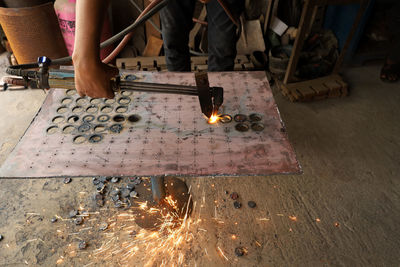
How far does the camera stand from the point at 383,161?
9.26 feet

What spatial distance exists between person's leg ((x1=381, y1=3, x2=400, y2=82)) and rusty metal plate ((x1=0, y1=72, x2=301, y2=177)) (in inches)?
113

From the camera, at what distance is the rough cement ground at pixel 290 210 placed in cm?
207

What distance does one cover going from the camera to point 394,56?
3.87 metres

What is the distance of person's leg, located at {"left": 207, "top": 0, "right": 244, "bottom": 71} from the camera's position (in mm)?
2389

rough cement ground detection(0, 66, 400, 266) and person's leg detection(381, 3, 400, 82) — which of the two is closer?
rough cement ground detection(0, 66, 400, 266)

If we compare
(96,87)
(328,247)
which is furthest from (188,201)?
(96,87)

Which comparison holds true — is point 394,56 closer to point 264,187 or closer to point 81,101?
point 264,187

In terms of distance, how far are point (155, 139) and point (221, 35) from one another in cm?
128

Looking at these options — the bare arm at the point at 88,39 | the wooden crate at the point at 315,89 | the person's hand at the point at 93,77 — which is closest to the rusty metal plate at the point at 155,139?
the person's hand at the point at 93,77

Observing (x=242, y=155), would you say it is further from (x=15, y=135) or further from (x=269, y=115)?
(x=15, y=135)

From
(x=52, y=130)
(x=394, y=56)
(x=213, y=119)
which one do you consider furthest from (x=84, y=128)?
(x=394, y=56)

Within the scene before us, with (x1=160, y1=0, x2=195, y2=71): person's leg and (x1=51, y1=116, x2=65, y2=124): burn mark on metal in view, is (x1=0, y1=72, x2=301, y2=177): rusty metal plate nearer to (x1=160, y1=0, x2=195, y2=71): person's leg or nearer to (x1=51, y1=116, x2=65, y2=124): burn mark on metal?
(x1=51, y1=116, x2=65, y2=124): burn mark on metal

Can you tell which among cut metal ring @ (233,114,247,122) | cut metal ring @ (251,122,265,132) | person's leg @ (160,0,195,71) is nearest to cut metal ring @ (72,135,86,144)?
cut metal ring @ (233,114,247,122)

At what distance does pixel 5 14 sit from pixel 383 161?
15.0ft
